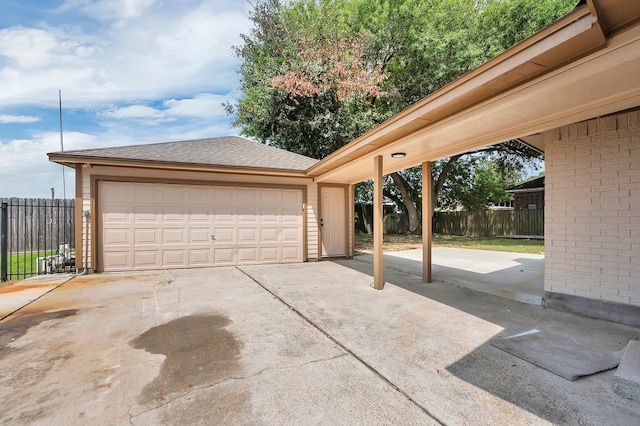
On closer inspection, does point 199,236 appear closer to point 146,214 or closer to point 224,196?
point 224,196

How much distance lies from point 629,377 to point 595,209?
224 centimetres

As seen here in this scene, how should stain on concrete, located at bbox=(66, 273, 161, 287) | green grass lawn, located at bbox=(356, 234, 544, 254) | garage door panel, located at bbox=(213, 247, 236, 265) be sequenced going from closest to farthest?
stain on concrete, located at bbox=(66, 273, 161, 287) < garage door panel, located at bbox=(213, 247, 236, 265) < green grass lawn, located at bbox=(356, 234, 544, 254)

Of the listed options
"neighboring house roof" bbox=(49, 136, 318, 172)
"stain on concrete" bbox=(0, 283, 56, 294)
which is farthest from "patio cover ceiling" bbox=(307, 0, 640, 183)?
"stain on concrete" bbox=(0, 283, 56, 294)

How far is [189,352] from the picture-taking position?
2826 mm

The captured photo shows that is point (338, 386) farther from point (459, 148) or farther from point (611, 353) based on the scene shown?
point (459, 148)

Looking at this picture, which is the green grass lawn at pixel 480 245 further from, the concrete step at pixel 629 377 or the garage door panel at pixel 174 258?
the concrete step at pixel 629 377

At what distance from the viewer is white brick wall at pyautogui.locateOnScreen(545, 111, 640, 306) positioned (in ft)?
11.2

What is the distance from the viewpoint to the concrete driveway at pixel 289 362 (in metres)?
1.93

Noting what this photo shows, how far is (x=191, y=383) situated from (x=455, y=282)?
4.89m

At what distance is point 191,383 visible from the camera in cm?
227

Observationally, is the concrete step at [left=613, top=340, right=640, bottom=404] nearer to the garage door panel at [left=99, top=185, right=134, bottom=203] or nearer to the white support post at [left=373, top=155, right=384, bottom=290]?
the white support post at [left=373, top=155, right=384, bottom=290]

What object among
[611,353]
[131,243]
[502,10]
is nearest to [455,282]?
[611,353]

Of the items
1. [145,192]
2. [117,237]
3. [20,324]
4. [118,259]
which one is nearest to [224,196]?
[145,192]

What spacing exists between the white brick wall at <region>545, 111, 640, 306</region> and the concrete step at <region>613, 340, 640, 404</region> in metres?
1.29
